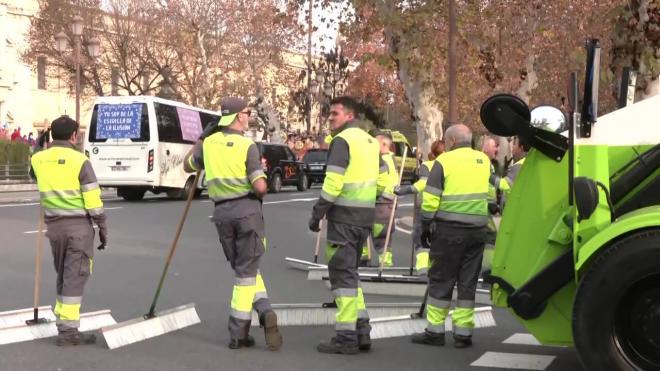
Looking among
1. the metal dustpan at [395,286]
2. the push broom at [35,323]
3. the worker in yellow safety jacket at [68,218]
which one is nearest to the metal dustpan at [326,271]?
the metal dustpan at [395,286]

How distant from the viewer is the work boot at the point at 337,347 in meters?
6.42

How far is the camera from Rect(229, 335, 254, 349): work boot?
6535 mm

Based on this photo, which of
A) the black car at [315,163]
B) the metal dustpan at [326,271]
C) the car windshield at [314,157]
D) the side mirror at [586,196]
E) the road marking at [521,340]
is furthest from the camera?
the car windshield at [314,157]

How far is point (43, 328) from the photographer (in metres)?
6.87

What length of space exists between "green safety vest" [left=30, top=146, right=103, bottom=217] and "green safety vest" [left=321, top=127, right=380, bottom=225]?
1845mm

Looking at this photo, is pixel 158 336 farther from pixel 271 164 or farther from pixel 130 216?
pixel 271 164

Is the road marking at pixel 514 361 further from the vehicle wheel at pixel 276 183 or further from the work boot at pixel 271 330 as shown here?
the vehicle wheel at pixel 276 183

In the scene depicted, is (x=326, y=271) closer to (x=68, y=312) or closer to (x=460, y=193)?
(x=460, y=193)

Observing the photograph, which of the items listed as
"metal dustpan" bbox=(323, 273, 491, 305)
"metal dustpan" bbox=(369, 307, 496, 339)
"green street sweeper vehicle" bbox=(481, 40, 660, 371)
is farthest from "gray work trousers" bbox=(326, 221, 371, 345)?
"metal dustpan" bbox=(323, 273, 491, 305)

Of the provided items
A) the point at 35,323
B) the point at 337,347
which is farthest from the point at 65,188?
the point at 337,347

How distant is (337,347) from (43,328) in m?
2.36

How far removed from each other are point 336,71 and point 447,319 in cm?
4043

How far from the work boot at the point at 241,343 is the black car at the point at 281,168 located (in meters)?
23.1

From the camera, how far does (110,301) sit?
8.64 metres
